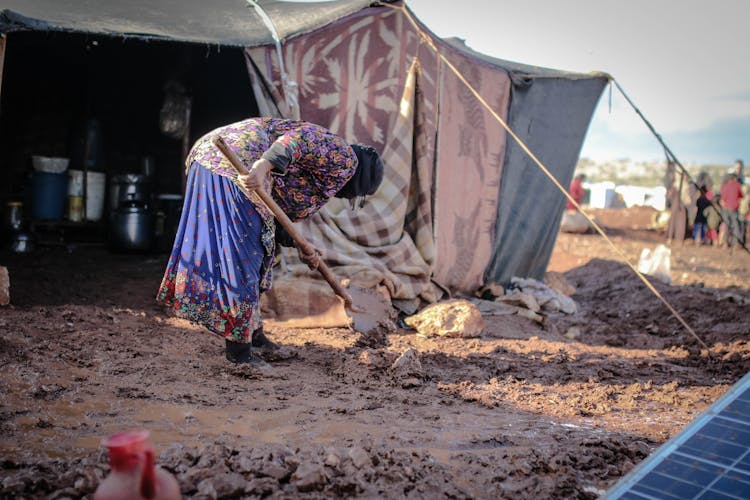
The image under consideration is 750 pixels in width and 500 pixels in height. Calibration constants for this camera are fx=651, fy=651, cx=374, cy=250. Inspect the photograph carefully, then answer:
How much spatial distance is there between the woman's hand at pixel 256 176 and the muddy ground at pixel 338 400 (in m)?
0.93

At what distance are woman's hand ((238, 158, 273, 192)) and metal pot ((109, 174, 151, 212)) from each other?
14.0ft

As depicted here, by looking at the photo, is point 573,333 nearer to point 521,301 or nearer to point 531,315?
point 531,315

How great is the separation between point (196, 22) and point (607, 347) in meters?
4.00

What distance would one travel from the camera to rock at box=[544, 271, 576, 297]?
7.05 meters

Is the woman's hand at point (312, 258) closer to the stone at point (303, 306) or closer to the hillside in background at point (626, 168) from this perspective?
the stone at point (303, 306)

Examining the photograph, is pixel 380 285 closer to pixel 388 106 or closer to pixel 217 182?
pixel 388 106

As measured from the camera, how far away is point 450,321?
467 cm

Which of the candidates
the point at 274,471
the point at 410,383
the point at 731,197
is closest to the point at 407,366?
the point at 410,383

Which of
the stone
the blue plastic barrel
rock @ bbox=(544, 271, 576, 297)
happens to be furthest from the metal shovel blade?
the blue plastic barrel

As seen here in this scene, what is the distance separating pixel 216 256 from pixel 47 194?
4.46m

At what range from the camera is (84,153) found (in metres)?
7.02

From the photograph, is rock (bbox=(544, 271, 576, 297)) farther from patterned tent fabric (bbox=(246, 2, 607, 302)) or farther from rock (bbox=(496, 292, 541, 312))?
rock (bbox=(496, 292, 541, 312))

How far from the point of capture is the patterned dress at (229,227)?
3084 millimetres

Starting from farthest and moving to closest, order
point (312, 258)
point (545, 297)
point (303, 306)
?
1. point (545, 297)
2. point (303, 306)
3. point (312, 258)
